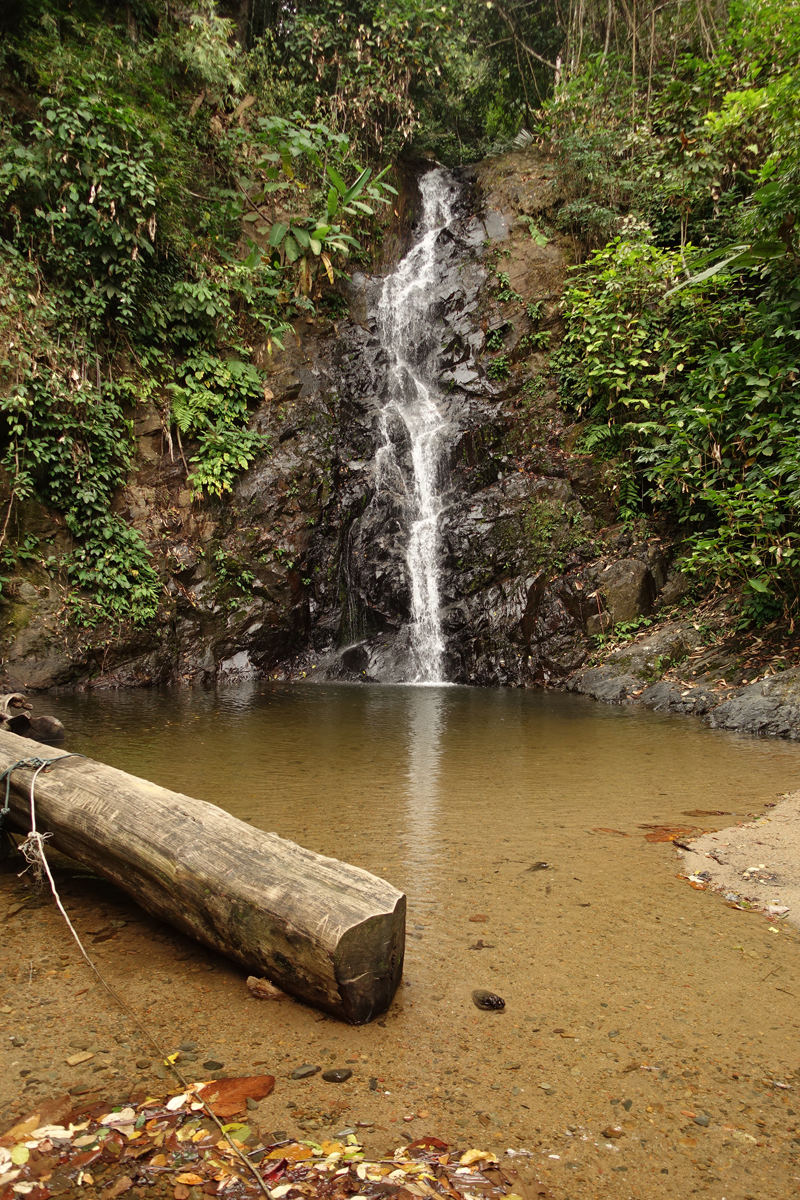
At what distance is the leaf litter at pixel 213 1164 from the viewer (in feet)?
4.21

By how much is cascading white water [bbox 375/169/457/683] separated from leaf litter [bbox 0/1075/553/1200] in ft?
29.7

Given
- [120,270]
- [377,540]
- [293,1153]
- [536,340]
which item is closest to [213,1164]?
[293,1153]

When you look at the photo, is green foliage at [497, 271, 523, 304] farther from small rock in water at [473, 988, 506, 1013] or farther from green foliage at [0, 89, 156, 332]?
small rock in water at [473, 988, 506, 1013]

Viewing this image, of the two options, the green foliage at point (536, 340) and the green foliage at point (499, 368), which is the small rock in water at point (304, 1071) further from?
the green foliage at point (536, 340)

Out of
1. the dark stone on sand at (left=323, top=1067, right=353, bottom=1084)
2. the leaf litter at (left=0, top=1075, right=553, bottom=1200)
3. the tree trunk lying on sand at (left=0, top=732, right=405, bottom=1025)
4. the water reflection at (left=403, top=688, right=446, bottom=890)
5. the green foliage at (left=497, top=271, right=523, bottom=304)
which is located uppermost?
the green foliage at (left=497, top=271, right=523, bottom=304)

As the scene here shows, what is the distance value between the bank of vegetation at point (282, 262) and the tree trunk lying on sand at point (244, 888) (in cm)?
511

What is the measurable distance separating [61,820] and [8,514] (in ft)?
23.3

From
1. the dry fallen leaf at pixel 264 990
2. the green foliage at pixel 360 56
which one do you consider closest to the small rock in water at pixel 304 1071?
the dry fallen leaf at pixel 264 990

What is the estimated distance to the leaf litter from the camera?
1282 millimetres

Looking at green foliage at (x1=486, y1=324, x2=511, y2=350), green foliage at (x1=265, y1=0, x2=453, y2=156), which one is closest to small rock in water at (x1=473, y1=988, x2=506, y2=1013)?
green foliage at (x1=486, y1=324, x2=511, y2=350)

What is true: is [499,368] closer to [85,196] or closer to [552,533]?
[552,533]

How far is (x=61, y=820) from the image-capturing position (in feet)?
8.55

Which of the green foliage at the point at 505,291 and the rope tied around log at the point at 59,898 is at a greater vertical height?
the green foliage at the point at 505,291

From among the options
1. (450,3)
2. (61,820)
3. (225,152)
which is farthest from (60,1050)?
(450,3)
